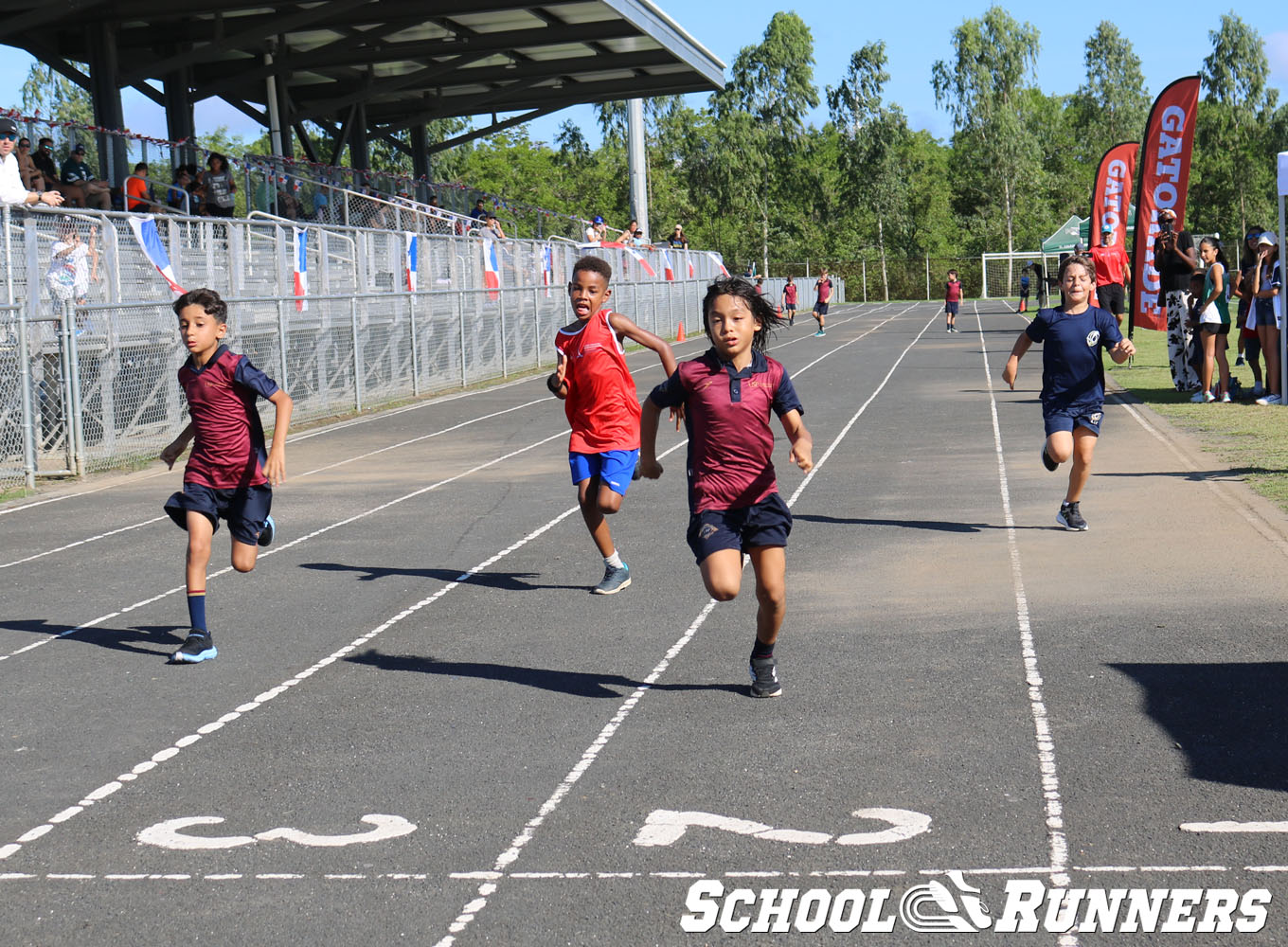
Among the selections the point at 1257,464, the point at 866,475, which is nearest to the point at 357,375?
the point at 866,475

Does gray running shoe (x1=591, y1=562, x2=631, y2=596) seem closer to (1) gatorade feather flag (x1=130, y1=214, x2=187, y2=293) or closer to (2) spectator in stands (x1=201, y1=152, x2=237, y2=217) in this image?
(1) gatorade feather flag (x1=130, y1=214, x2=187, y2=293)

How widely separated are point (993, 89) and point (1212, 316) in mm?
73135

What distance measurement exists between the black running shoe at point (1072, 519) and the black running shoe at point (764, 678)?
173 inches

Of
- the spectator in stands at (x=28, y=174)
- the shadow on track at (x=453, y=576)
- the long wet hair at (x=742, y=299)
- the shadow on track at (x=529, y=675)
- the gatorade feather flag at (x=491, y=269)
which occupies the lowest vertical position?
the shadow on track at (x=453, y=576)

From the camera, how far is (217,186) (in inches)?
864

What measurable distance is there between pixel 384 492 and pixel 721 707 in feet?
24.2

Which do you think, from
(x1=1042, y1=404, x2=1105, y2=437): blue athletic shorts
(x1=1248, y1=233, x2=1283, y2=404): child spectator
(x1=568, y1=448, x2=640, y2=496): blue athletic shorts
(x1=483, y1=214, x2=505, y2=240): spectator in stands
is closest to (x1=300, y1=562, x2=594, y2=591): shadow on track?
(x1=568, y1=448, x2=640, y2=496): blue athletic shorts

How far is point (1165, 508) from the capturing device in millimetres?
10430

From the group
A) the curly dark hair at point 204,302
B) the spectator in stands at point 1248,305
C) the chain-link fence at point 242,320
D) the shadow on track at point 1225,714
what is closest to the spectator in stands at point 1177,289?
the spectator in stands at point 1248,305

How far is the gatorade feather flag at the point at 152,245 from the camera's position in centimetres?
1581

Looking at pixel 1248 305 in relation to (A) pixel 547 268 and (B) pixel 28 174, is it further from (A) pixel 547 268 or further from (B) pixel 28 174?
(A) pixel 547 268

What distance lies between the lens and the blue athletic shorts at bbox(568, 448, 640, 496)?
8.16 meters

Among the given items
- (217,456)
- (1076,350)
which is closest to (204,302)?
(217,456)

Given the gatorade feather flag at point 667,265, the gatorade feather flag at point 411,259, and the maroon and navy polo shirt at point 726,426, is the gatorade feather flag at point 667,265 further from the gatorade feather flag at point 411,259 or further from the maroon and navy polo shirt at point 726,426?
the maroon and navy polo shirt at point 726,426
